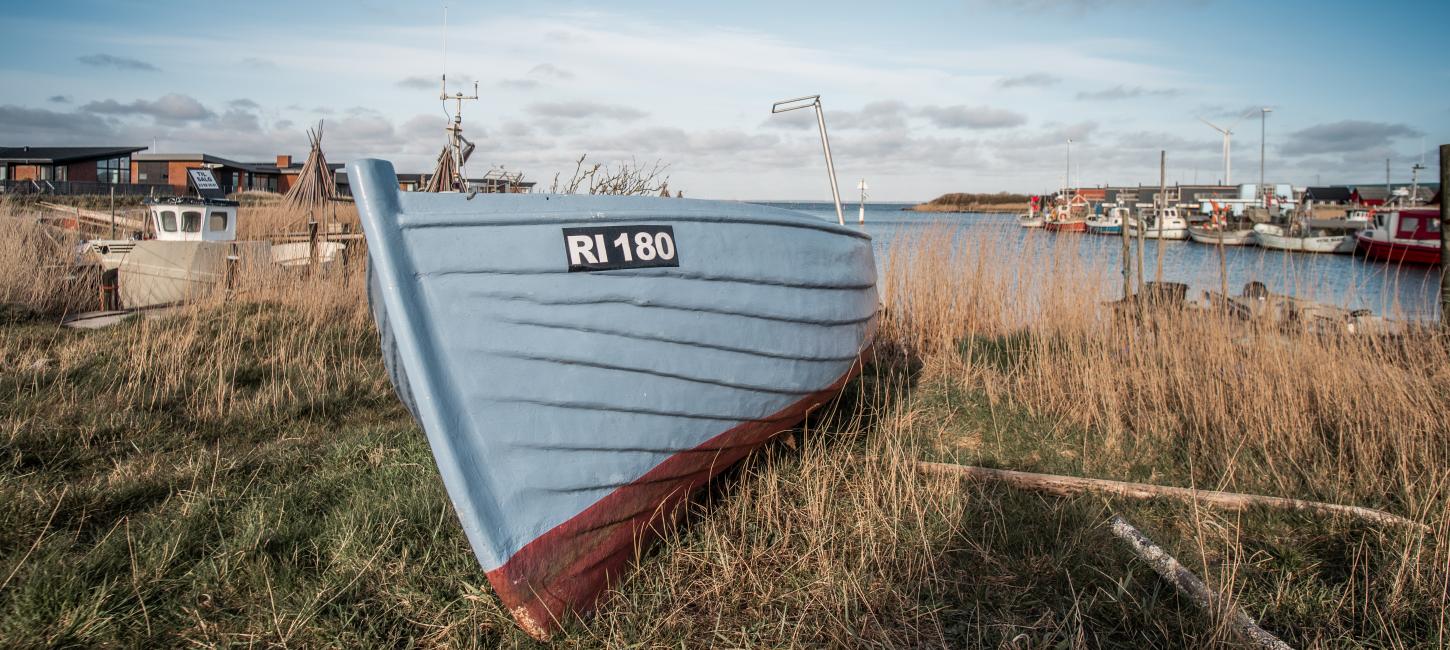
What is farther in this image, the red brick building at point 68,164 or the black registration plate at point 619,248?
the red brick building at point 68,164

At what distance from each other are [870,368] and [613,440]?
4.20m

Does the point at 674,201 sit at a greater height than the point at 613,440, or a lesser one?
greater

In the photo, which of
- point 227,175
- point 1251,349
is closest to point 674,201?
point 1251,349

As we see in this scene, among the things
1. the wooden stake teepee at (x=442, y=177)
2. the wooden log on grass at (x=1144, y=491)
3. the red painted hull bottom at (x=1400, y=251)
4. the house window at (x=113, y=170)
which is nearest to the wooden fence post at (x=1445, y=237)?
the wooden log on grass at (x=1144, y=491)

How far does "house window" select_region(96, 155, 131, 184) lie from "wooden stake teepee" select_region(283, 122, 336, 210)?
110 feet

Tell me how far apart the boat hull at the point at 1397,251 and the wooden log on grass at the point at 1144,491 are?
74.4 ft

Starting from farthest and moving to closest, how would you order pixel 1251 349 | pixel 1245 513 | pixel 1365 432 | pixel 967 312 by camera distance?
pixel 967 312 < pixel 1251 349 < pixel 1365 432 < pixel 1245 513

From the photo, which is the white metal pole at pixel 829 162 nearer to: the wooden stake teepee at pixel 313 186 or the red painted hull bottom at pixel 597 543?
the red painted hull bottom at pixel 597 543

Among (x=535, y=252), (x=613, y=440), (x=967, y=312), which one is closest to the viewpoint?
(x=535, y=252)

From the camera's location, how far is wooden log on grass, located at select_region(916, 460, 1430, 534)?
3516mm

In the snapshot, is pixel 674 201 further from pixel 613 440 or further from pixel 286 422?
pixel 286 422

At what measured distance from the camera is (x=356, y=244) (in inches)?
506

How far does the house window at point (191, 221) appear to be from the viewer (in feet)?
39.1

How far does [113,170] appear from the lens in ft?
133
